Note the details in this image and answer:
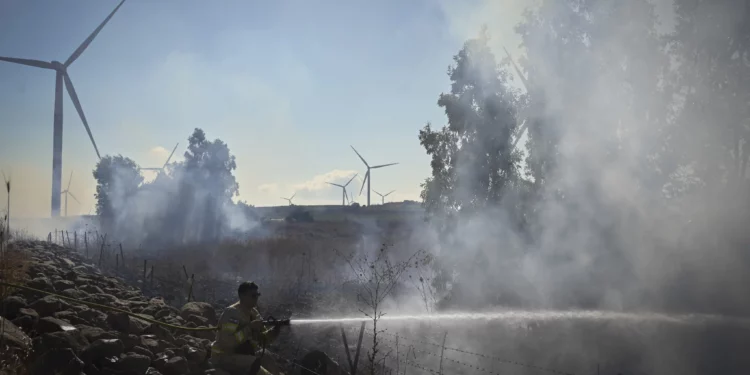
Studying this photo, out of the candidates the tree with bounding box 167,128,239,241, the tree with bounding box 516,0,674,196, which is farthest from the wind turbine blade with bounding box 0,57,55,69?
the tree with bounding box 516,0,674,196

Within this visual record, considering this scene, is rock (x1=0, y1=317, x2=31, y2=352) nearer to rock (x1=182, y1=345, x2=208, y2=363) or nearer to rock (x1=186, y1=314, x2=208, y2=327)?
rock (x1=182, y1=345, x2=208, y2=363)

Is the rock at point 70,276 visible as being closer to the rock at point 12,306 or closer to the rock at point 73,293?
the rock at point 73,293

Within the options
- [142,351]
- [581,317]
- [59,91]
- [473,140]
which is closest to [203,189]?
[59,91]

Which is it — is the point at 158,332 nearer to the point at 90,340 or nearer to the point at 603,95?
the point at 90,340

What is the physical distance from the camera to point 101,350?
7637 mm

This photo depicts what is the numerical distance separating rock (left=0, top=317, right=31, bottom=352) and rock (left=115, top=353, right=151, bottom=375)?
1217 mm

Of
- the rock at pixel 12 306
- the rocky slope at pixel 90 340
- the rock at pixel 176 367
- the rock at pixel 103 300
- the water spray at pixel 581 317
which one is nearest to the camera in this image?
the rocky slope at pixel 90 340

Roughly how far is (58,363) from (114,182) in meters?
69.1

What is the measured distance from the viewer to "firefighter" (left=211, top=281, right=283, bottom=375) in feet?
25.4

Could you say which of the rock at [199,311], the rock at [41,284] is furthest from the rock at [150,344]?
the rock at [41,284]

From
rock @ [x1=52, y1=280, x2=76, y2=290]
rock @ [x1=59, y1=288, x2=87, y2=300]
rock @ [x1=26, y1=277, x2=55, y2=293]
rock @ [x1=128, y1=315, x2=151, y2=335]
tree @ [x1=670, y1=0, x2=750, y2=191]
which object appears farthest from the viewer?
tree @ [x1=670, y1=0, x2=750, y2=191]

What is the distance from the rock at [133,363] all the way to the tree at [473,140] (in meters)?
21.0

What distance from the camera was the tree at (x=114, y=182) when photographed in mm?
66438

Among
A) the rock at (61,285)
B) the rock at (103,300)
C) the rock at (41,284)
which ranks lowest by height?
the rock at (103,300)
